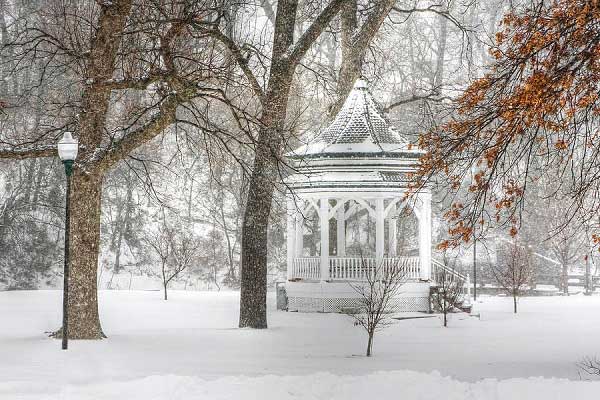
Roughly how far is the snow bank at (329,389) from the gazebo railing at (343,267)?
12.6 meters

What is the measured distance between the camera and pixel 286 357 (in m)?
15.9

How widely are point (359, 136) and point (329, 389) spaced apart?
14.5 meters

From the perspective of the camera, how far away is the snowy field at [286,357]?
470 inches

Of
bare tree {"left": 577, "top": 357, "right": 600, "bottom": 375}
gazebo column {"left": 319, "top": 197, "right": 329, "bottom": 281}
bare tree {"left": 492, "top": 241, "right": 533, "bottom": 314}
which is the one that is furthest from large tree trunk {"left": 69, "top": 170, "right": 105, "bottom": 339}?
bare tree {"left": 492, "top": 241, "right": 533, "bottom": 314}

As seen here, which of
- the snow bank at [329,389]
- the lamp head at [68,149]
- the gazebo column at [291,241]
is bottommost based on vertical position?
the snow bank at [329,389]

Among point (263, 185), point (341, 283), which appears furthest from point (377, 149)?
point (263, 185)

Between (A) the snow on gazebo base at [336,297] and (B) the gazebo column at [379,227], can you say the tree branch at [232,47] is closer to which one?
(B) the gazebo column at [379,227]

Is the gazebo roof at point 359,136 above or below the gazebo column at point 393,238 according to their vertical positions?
above

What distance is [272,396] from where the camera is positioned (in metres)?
11.6

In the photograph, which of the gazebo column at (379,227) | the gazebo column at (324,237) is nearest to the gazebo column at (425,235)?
the gazebo column at (379,227)

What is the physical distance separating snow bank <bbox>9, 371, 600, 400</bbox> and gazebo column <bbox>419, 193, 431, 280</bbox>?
44.0ft

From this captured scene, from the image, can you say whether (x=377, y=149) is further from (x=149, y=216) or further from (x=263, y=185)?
(x=149, y=216)

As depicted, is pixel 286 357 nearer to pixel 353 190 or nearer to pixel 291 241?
pixel 353 190

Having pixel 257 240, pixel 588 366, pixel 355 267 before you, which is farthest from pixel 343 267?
pixel 588 366
